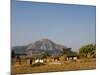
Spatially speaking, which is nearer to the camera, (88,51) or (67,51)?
(67,51)

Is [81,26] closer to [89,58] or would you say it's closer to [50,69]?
[89,58]

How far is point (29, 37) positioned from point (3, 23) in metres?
0.35

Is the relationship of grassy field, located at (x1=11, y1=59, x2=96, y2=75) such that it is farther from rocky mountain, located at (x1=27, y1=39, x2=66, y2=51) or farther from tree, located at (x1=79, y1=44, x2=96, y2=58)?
rocky mountain, located at (x1=27, y1=39, x2=66, y2=51)

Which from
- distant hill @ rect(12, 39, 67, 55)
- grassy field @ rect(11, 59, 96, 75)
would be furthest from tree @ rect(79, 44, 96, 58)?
distant hill @ rect(12, 39, 67, 55)

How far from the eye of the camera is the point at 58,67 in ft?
8.20

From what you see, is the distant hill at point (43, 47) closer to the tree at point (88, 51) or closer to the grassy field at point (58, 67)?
the grassy field at point (58, 67)

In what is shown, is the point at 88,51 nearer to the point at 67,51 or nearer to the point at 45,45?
the point at 67,51

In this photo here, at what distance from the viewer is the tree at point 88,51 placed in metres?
2.61

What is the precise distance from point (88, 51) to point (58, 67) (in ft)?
1.53

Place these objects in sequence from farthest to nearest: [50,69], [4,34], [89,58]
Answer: [89,58] < [50,69] < [4,34]

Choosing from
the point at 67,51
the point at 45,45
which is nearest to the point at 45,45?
the point at 45,45

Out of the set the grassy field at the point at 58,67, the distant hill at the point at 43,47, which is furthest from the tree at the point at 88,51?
the distant hill at the point at 43,47
